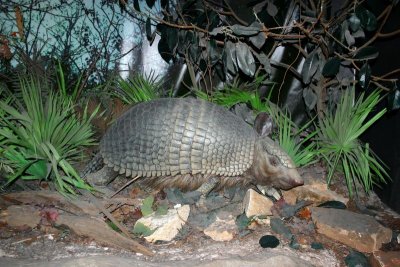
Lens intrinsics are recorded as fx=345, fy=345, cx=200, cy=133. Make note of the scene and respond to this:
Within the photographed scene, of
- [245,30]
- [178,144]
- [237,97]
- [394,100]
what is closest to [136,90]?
[237,97]

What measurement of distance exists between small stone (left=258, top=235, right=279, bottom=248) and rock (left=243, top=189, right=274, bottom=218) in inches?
11.0

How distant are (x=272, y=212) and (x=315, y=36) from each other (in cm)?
195

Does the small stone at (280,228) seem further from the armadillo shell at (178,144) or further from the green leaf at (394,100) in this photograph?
the green leaf at (394,100)

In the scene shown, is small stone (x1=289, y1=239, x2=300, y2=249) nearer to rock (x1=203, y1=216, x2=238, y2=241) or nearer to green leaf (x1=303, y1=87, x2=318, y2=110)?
rock (x1=203, y1=216, x2=238, y2=241)

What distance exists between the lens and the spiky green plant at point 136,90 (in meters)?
4.39

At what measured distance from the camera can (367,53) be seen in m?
3.22

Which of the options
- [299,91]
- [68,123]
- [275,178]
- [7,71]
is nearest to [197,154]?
[275,178]

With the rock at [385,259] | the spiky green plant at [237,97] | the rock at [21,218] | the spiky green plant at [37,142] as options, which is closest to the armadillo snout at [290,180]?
the rock at [385,259]

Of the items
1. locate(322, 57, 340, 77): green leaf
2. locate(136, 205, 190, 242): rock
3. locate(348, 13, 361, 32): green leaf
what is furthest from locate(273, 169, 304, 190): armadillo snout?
locate(348, 13, 361, 32): green leaf

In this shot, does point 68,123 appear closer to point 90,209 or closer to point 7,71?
point 90,209

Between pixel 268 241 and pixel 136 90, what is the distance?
2714 millimetres

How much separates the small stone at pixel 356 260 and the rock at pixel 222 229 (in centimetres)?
81

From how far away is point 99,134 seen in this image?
384 cm

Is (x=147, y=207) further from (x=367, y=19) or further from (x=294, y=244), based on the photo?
(x=367, y=19)
